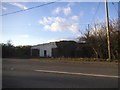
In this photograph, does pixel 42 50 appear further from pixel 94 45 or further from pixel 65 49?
pixel 94 45

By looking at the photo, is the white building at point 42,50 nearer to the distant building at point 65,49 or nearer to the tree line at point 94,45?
the distant building at point 65,49

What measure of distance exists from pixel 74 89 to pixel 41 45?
43.8 m

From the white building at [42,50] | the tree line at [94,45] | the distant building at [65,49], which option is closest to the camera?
the tree line at [94,45]

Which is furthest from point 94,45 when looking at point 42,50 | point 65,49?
point 42,50

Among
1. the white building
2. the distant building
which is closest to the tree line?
the distant building

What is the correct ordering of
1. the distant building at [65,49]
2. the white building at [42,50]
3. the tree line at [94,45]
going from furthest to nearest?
the white building at [42,50] < the distant building at [65,49] < the tree line at [94,45]

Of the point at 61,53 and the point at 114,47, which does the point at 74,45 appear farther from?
the point at 114,47

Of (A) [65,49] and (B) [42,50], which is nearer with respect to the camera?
(A) [65,49]

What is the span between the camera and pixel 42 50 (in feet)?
165

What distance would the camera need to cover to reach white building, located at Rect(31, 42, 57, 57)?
4792cm

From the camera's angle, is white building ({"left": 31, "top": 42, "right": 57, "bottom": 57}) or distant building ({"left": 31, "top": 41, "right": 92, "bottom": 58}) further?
white building ({"left": 31, "top": 42, "right": 57, "bottom": 57})

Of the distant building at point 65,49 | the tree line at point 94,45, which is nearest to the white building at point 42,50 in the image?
the distant building at point 65,49

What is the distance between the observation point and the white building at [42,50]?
47922 mm

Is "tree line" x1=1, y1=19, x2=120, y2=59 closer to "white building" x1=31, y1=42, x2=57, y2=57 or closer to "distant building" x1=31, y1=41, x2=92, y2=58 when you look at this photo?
"distant building" x1=31, y1=41, x2=92, y2=58
